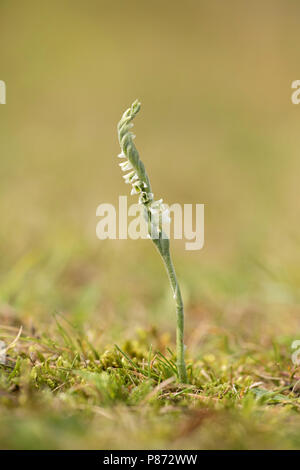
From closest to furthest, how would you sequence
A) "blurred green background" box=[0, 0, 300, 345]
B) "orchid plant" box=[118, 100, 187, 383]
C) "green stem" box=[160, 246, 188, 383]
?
Result: 1. "orchid plant" box=[118, 100, 187, 383]
2. "green stem" box=[160, 246, 188, 383]
3. "blurred green background" box=[0, 0, 300, 345]

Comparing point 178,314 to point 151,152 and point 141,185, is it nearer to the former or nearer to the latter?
point 141,185

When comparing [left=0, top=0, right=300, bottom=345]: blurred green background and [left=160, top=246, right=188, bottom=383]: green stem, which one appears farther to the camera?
[left=0, top=0, right=300, bottom=345]: blurred green background
